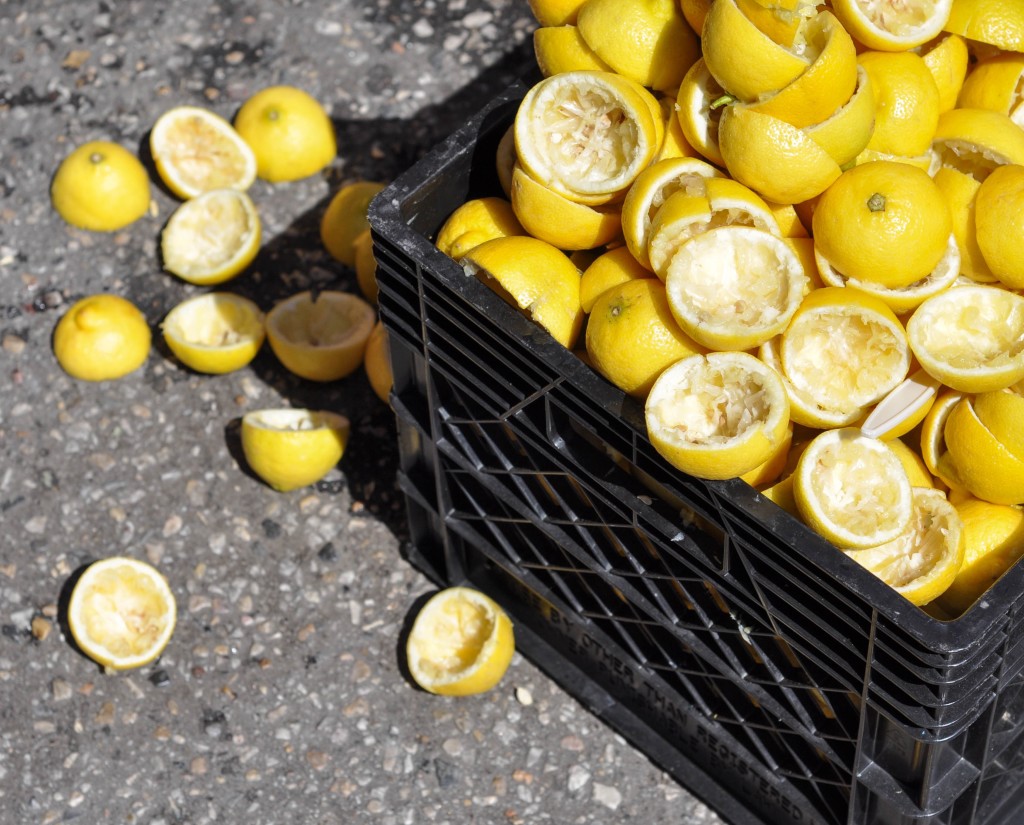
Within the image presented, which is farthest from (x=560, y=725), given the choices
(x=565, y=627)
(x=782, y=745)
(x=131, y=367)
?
(x=131, y=367)

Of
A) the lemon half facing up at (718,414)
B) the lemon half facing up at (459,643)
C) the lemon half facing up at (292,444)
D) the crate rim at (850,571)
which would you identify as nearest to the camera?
the crate rim at (850,571)

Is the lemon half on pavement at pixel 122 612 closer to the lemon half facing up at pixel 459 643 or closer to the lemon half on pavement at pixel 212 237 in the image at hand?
the lemon half facing up at pixel 459 643

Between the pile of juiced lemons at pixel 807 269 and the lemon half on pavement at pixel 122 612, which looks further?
the lemon half on pavement at pixel 122 612

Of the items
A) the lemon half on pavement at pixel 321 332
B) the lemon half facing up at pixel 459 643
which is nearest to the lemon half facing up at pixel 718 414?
the lemon half facing up at pixel 459 643

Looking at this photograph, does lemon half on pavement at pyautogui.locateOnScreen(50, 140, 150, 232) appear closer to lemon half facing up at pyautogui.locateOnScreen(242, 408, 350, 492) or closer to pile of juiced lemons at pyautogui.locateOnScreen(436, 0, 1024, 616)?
lemon half facing up at pyautogui.locateOnScreen(242, 408, 350, 492)

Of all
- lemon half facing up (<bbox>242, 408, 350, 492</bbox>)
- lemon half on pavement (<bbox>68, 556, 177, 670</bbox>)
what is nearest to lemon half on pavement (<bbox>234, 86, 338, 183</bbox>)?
lemon half facing up (<bbox>242, 408, 350, 492</bbox>)

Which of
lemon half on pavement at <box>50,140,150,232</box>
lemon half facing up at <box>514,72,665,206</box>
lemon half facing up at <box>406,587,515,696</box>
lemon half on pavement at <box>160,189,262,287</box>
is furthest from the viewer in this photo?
lemon half on pavement at <box>50,140,150,232</box>

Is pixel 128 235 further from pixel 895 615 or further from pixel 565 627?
pixel 895 615
